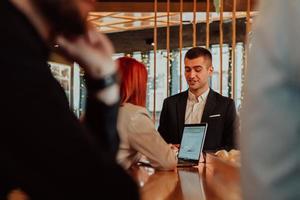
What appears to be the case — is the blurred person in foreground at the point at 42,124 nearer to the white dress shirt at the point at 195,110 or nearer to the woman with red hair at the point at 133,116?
the woman with red hair at the point at 133,116

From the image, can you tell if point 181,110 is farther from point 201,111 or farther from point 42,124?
A: point 42,124

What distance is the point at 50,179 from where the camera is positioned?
0.81m

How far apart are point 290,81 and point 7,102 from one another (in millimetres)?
379

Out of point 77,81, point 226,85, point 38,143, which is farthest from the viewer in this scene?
point 77,81

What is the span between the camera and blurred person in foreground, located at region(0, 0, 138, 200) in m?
0.79

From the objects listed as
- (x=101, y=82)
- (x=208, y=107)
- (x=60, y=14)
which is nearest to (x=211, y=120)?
(x=208, y=107)

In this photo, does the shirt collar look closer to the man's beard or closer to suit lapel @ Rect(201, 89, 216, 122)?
suit lapel @ Rect(201, 89, 216, 122)

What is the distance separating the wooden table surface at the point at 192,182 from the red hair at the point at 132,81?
0.36 metres

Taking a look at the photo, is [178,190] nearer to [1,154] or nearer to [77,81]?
[1,154]

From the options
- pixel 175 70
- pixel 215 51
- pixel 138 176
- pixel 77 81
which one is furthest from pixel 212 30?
pixel 138 176

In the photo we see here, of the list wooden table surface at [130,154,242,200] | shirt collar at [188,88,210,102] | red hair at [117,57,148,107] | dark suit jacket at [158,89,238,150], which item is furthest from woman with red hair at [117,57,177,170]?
shirt collar at [188,88,210,102]

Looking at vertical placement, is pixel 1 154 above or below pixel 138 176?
above

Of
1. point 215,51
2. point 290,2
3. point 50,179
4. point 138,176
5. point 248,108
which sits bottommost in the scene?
point 138,176

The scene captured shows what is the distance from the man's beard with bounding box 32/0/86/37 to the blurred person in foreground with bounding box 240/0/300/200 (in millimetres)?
307
